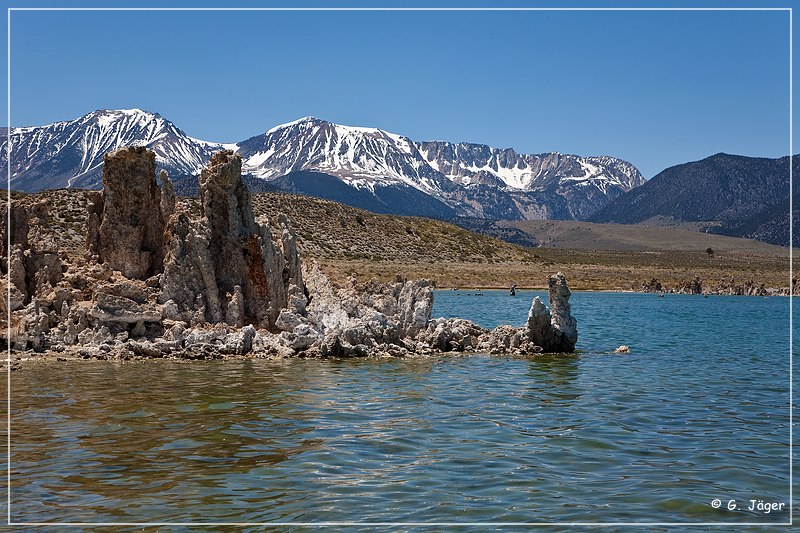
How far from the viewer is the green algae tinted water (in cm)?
→ 1169

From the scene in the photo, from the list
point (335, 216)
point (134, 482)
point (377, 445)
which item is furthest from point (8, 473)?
point (335, 216)

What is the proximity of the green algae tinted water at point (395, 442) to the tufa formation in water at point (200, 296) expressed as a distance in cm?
163

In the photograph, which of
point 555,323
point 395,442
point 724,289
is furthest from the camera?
point 724,289

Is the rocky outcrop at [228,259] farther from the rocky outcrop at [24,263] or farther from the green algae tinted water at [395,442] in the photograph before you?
the rocky outcrop at [24,263]

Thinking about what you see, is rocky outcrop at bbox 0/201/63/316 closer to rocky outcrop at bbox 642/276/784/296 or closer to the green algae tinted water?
the green algae tinted water

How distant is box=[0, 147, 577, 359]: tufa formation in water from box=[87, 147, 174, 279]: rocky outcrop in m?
0.03

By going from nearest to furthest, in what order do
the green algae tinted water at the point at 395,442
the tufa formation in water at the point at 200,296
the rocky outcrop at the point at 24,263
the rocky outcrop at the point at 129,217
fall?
the green algae tinted water at the point at 395,442
the tufa formation in water at the point at 200,296
the rocky outcrop at the point at 24,263
the rocky outcrop at the point at 129,217

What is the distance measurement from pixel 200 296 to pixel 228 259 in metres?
2.12

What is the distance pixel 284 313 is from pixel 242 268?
98.0 inches

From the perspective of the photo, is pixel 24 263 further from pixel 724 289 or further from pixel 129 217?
pixel 724 289

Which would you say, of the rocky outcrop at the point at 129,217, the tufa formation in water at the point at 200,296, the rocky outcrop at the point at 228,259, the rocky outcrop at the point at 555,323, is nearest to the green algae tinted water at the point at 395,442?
the tufa formation in water at the point at 200,296

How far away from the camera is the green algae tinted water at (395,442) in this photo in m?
11.7

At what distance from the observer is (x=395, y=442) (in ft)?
50.4

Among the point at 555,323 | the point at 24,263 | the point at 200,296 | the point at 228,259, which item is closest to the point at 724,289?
the point at 555,323
